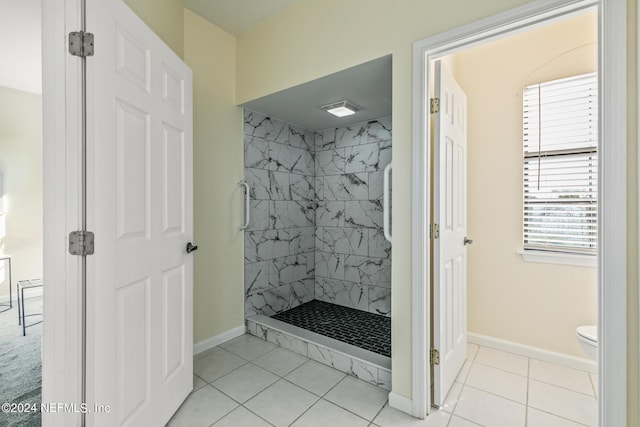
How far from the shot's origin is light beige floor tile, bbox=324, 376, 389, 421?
1.78 m

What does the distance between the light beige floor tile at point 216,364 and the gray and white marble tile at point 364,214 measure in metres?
1.87

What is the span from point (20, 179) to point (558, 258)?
490cm

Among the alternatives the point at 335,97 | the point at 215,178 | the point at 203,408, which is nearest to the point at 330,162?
the point at 335,97

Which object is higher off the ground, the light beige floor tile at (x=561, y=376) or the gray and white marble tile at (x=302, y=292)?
the gray and white marble tile at (x=302, y=292)

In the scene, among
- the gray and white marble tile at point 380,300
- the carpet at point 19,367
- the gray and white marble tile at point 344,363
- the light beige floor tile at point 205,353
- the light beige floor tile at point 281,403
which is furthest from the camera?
the gray and white marble tile at point 380,300

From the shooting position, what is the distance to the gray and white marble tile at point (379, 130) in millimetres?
3254

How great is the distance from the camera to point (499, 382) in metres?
2.06

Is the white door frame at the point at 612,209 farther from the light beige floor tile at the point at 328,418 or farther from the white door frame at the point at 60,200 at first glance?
the white door frame at the point at 60,200

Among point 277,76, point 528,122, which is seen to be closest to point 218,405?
point 277,76

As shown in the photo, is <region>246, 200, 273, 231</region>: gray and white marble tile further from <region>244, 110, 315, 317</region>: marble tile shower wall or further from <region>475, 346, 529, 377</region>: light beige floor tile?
<region>475, 346, 529, 377</region>: light beige floor tile

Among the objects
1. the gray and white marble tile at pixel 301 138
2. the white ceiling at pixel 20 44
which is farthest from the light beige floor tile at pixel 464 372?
the white ceiling at pixel 20 44

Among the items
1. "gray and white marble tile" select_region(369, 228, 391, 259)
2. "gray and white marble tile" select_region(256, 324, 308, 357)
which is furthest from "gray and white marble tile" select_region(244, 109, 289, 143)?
"gray and white marble tile" select_region(256, 324, 308, 357)

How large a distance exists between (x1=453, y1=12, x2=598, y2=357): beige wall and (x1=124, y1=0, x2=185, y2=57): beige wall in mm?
2428

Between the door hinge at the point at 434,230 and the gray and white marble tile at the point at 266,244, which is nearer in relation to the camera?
the door hinge at the point at 434,230
